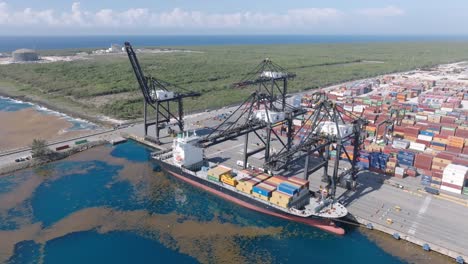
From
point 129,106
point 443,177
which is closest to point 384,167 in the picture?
point 443,177

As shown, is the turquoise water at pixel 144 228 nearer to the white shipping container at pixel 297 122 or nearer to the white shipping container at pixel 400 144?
the white shipping container at pixel 400 144

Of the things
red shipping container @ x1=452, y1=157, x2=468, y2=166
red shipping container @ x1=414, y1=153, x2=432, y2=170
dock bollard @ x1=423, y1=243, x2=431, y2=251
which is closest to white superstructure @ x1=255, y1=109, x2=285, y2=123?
red shipping container @ x1=414, y1=153, x2=432, y2=170

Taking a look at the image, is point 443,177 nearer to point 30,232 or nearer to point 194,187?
point 194,187

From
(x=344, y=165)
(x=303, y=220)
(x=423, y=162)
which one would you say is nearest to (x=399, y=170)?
(x=423, y=162)

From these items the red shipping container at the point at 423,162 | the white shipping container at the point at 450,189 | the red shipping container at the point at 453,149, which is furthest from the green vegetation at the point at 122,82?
the white shipping container at the point at 450,189

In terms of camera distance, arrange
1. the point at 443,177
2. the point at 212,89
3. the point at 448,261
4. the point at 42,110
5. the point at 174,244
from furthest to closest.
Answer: the point at 212,89
the point at 42,110
the point at 443,177
the point at 174,244
the point at 448,261

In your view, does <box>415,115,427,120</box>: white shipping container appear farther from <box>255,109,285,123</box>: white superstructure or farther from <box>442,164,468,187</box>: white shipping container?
<box>255,109,285,123</box>: white superstructure
